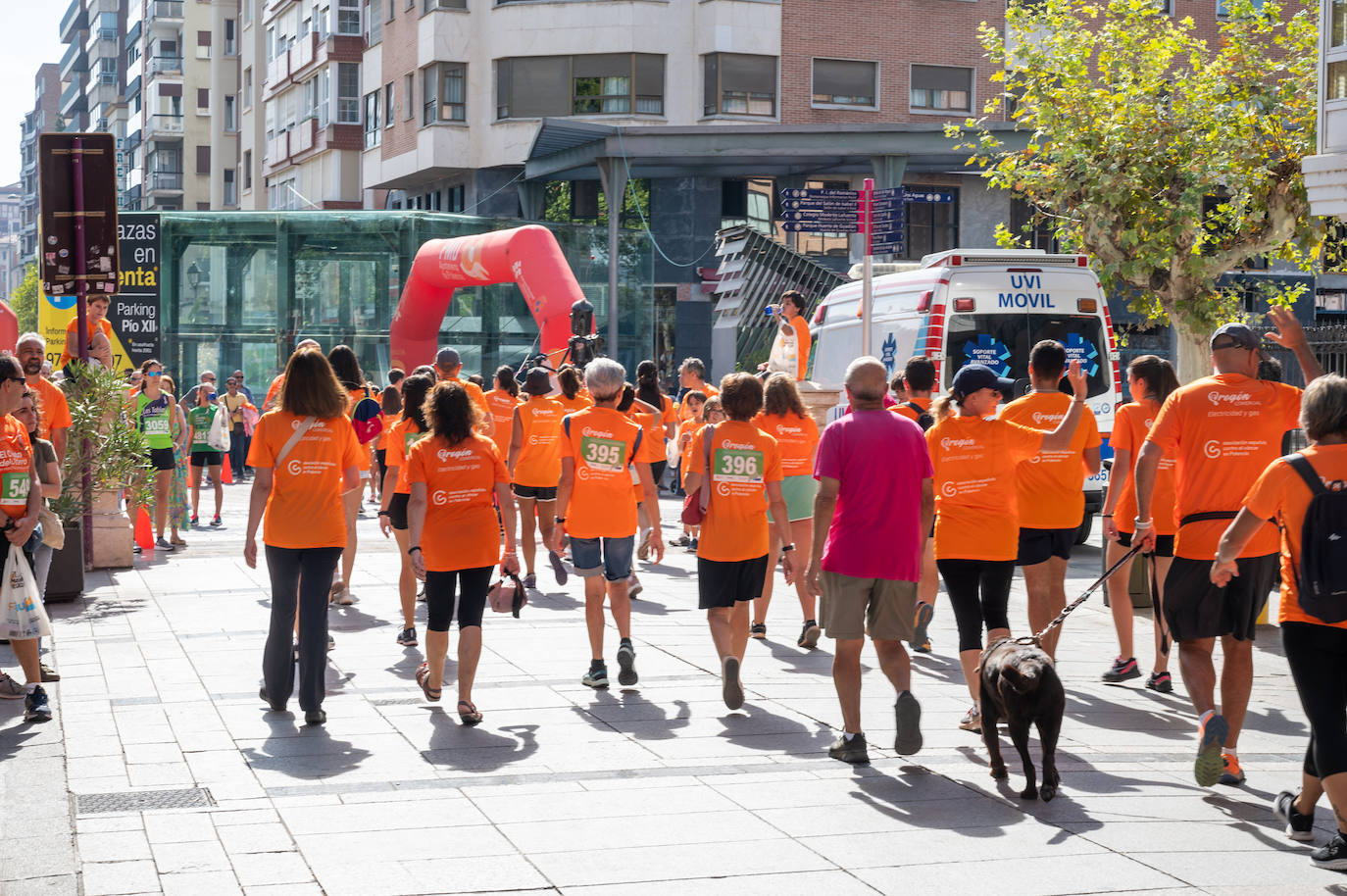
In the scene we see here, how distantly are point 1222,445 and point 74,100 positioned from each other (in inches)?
4909

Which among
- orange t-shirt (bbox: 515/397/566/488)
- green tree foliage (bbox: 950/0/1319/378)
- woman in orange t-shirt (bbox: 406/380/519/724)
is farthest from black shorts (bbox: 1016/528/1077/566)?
green tree foliage (bbox: 950/0/1319/378)

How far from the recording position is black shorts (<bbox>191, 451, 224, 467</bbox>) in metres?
17.7

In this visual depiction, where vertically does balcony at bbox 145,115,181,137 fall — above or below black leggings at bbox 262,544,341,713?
above

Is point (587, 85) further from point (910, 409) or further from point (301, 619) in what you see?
point (301, 619)

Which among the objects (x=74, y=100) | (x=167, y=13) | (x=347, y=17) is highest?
(x=74, y=100)

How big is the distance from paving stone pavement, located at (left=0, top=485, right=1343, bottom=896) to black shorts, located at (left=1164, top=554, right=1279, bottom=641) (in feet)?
2.15

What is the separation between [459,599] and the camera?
8086 millimetres

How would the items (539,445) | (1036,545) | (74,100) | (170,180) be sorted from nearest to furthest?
(1036,545) → (539,445) → (170,180) → (74,100)

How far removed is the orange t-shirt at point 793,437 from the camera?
1061 centimetres

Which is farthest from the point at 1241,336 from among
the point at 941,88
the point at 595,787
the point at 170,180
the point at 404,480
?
the point at 170,180

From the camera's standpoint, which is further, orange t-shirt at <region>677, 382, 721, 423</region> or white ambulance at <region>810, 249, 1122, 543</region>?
white ambulance at <region>810, 249, 1122, 543</region>

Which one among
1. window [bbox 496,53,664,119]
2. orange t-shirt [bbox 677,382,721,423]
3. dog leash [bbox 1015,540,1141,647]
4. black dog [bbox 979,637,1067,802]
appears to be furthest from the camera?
window [bbox 496,53,664,119]

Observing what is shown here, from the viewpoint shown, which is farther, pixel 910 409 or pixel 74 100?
pixel 74 100

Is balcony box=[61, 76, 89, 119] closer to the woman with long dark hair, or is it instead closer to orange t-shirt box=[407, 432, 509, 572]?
the woman with long dark hair
